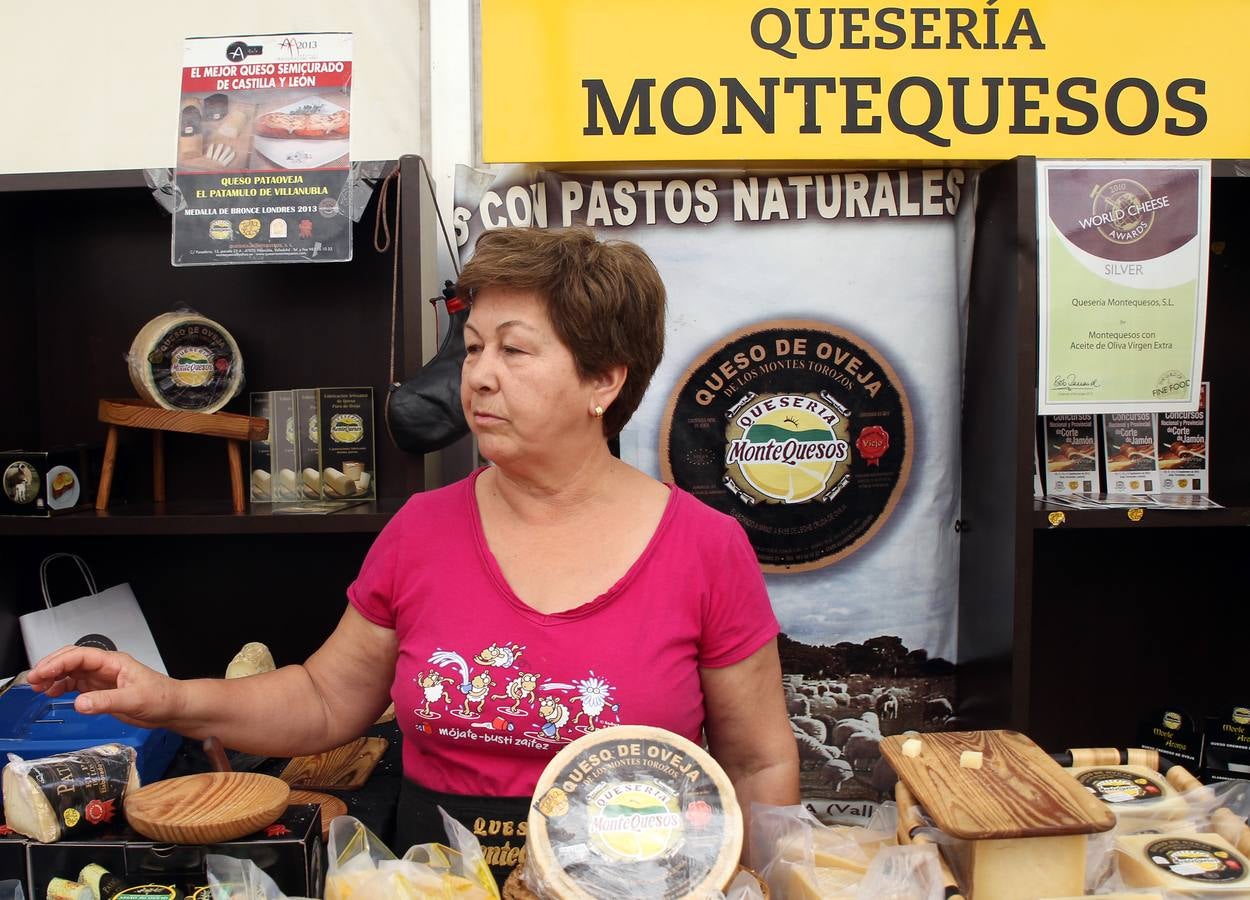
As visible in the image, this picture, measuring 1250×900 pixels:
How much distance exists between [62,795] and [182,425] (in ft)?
3.08

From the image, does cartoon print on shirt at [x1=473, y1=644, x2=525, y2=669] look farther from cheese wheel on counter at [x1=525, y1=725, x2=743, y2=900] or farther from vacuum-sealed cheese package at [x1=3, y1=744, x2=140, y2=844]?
vacuum-sealed cheese package at [x1=3, y1=744, x2=140, y2=844]

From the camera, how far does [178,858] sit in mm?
1170

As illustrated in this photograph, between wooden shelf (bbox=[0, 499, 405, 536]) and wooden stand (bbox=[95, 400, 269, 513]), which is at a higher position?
wooden stand (bbox=[95, 400, 269, 513])

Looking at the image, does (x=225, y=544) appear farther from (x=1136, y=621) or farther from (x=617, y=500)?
(x=1136, y=621)

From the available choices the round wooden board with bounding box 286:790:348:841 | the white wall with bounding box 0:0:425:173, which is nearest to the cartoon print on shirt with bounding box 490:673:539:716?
the round wooden board with bounding box 286:790:348:841

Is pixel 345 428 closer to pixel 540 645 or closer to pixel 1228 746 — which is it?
pixel 540 645

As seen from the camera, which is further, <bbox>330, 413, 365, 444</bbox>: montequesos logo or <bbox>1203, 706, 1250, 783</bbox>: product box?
<bbox>330, 413, 365, 444</bbox>: montequesos logo

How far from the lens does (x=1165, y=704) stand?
2393mm

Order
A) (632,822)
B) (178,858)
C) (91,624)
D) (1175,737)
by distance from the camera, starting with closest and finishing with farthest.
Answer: (632,822) → (178,858) → (1175,737) → (91,624)

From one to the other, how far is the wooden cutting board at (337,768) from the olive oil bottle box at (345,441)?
53 cm

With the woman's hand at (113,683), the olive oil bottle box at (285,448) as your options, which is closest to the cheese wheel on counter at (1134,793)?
the woman's hand at (113,683)

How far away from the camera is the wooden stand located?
1990 millimetres

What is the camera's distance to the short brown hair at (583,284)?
4.57 ft

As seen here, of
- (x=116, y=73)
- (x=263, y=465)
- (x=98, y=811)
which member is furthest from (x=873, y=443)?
(x=116, y=73)
